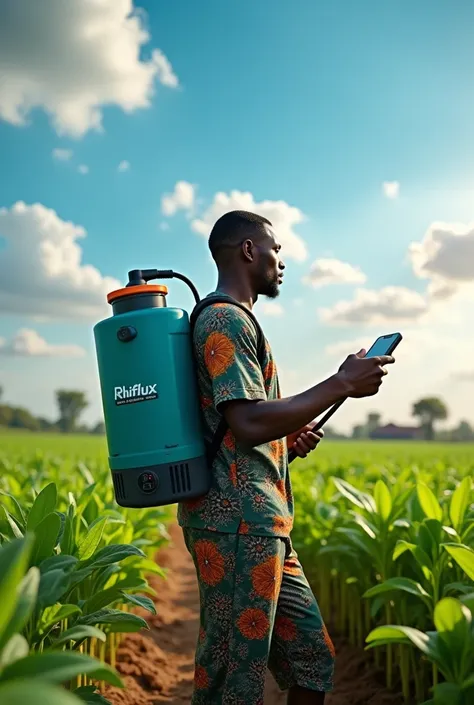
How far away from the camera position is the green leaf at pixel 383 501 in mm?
4168

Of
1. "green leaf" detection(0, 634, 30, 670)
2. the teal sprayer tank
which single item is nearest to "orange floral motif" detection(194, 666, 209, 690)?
the teal sprayer tank

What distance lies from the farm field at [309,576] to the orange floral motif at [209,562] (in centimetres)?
22

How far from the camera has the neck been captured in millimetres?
2812

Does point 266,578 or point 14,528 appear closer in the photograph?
point 266,578

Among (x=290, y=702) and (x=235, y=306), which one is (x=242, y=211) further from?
(x=290, y=702)

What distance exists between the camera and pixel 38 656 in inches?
60.6

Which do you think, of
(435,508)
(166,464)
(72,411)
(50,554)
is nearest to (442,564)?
(435,508)

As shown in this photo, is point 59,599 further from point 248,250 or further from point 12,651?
point 248,250

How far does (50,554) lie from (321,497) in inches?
161

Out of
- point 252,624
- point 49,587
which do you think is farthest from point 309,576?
point 49,587

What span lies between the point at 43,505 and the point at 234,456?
799 millimetres

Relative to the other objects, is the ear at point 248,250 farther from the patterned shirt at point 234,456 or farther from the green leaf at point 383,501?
the green leaf at point 383,501

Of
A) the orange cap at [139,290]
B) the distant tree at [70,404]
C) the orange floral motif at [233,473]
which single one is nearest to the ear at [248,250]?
the orange cap at [139,290]

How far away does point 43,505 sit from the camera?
284 cm
